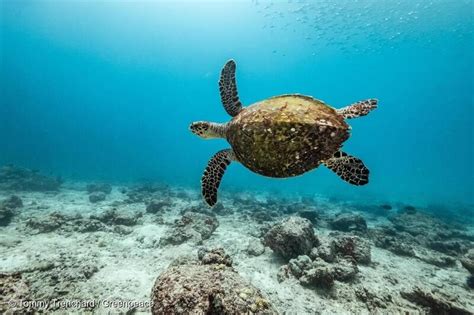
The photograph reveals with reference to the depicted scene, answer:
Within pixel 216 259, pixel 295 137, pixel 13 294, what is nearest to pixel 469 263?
pixel 216 259

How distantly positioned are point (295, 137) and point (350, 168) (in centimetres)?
110

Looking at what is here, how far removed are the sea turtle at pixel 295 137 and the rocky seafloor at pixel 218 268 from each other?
1.70 meters

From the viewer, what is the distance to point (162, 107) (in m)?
148

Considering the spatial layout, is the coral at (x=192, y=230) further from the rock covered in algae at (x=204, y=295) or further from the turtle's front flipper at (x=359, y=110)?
the turtle's front flipper at (x=359, y=110)

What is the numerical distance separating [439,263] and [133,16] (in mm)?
83270

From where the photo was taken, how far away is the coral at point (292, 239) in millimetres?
6500

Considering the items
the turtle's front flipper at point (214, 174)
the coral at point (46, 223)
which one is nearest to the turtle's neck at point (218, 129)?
the turtle's front flipper at point (214, 174)

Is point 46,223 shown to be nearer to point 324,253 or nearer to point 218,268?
point 218,268

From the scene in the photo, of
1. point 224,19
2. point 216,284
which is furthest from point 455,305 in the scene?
point 224,19

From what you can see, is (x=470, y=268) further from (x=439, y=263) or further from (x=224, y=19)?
(x=224, y=19)

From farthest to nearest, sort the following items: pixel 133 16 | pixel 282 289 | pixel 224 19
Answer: pixel 133 16
pixel 224 19
pixel 282 289

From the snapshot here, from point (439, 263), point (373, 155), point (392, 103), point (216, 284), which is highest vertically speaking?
point (392, 103)

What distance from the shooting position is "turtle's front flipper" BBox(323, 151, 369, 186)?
3.41m

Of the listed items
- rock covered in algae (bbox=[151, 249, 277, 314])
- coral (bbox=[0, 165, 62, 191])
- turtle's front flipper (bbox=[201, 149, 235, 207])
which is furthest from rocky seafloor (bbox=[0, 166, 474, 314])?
coral (bbox=[0, 165, 62, 191])
